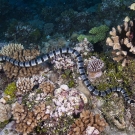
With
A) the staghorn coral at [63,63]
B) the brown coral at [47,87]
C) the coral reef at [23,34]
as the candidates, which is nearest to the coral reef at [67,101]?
the brown coral at [47,87]

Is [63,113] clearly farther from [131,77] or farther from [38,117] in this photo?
[131,77]

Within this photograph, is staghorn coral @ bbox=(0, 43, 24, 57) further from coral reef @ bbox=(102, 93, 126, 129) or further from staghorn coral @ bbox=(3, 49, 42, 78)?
coral reef @ bbox=(102, 93, 126, 129)

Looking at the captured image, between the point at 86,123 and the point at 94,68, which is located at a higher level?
the point at 94,68

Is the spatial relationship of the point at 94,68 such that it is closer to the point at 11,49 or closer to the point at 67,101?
the point at 67,101

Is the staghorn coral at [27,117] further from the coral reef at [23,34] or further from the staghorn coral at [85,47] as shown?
the coral reef at [23,34]

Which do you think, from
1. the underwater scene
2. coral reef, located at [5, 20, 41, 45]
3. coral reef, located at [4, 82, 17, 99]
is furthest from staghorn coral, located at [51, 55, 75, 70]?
coral reef, located at [5, 20, 41, 45]

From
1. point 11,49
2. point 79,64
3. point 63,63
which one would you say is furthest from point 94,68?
point 11,49
